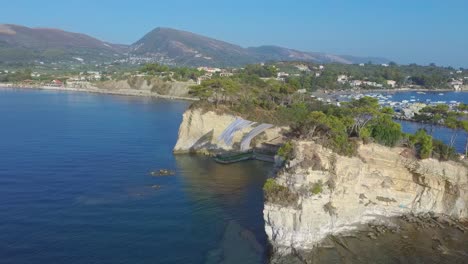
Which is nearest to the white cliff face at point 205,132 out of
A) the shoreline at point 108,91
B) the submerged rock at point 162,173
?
the submerged rock at point 162,173

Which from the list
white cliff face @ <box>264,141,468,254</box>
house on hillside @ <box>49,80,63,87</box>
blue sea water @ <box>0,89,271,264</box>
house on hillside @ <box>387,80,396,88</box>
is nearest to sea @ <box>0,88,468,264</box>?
blue sea water @ <box>0,89,271,264</box>

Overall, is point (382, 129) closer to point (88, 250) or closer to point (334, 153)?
point (334, 153)

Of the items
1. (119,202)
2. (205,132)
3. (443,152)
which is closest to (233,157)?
(205,132)

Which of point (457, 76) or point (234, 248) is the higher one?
point (457, 76)

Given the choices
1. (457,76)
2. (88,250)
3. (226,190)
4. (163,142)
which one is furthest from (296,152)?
(457,76)

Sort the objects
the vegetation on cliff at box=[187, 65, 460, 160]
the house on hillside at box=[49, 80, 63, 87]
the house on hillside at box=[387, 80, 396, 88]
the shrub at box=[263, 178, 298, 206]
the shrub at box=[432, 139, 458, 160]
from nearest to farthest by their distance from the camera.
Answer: the shrub at box=[263, 178, 298, 206]
the vegetation on cliff at box=[187, 65, 460, 160]
the shrub at box=[432, 139, 458, 160]
the house on hillside at box=[49, 80, 63, 87]
the house on hillside at box=[387, 80, 396, 88]

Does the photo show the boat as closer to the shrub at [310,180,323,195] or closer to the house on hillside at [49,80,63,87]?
the shrub at [310,180,323,195]

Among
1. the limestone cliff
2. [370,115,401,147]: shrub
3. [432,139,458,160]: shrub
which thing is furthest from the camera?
the limestone cliff

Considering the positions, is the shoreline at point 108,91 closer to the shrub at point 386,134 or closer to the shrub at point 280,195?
the shrub at point 386,134
